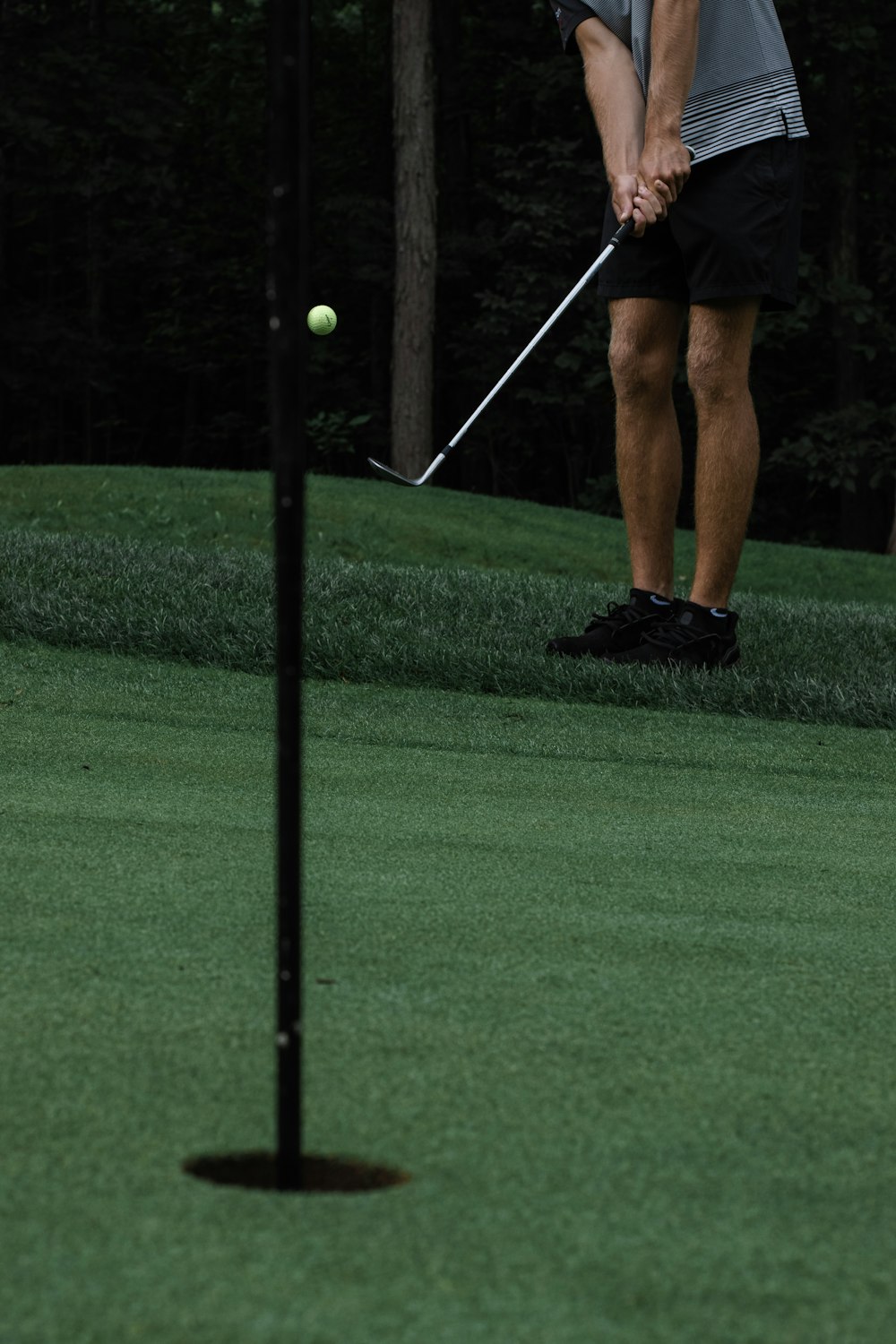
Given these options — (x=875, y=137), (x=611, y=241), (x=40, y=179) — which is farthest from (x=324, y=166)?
(x=611, y=241)

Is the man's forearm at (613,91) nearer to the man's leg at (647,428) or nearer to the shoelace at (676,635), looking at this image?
the man's leg at (647,428)

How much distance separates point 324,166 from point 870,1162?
25.3 m

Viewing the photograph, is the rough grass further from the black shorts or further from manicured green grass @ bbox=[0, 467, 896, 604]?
manicured green grass @ bbox=[0, 467, 896, 604]

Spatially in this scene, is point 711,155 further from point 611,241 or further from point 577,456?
point 577,456

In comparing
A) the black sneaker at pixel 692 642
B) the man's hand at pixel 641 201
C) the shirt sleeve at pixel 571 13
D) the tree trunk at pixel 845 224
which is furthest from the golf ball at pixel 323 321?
the tree trunk at pixel 845 224

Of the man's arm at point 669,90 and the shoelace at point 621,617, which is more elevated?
the man's arm at point 669,90

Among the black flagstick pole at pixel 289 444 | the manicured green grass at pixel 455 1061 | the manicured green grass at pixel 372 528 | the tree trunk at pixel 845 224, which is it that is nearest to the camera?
the manicured green grass at pixel 455 1061

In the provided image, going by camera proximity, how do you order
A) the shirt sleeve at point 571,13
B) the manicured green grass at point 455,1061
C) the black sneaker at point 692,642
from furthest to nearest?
the shirt sleeve at point 571,13
the black sneaker at point 692,642
the manicured green grass at point 455,1061

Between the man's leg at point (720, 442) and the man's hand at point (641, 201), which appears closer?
the man's hand at point (641, 201)

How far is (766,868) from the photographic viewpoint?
2.34 m

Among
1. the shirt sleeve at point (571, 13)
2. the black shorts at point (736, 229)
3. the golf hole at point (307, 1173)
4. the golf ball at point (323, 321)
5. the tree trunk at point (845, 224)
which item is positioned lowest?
the golf hole at point (307, 1173)

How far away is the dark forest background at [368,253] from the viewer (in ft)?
66.3

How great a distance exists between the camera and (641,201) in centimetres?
465

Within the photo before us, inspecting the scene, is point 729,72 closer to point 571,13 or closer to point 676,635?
point 571,13
